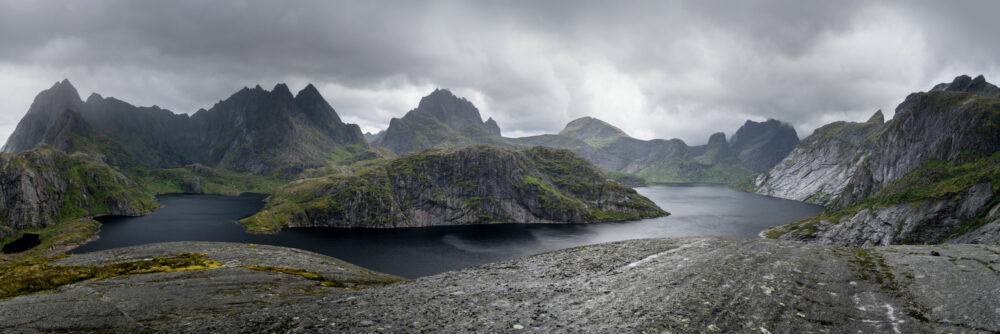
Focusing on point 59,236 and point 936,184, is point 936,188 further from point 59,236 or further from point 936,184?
point 59,236

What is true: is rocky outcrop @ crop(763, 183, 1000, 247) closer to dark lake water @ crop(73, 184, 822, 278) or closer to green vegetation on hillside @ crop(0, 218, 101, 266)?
dark lake water @ crop(73, 184, 822, 278)

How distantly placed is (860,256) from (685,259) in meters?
11.2

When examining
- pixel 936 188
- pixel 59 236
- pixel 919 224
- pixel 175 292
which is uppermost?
pixel 936 188

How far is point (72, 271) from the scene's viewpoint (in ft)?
98.4

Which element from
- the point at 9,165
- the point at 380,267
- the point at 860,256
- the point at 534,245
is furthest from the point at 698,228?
the point at 9,165

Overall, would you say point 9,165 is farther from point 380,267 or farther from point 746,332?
point 746,332

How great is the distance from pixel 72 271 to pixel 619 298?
4271 centimetres

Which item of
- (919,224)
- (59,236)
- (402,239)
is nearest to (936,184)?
(919,224)

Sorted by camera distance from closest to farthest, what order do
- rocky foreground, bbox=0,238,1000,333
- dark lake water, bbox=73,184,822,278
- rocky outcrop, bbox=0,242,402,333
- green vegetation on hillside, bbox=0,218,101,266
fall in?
rocky foreground, bbox=0,238,1000,333 → rocky outcrop, bbox=0,242,402,333 → dark lake water, bbox=73,184,822,278 → green vegetation on hillside, bbox=0,218,101,266

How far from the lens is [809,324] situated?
47.3 ft

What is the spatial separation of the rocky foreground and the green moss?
8.19 feet

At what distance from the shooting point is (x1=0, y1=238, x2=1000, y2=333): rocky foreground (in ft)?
49.6

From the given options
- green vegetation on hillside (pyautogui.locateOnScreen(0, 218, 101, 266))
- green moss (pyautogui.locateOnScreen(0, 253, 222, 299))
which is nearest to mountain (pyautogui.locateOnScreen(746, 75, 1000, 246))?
green moss (pyautogui.locateOnScreen(0, 253, 222, 299))

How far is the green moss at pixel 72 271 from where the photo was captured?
26.6 m
